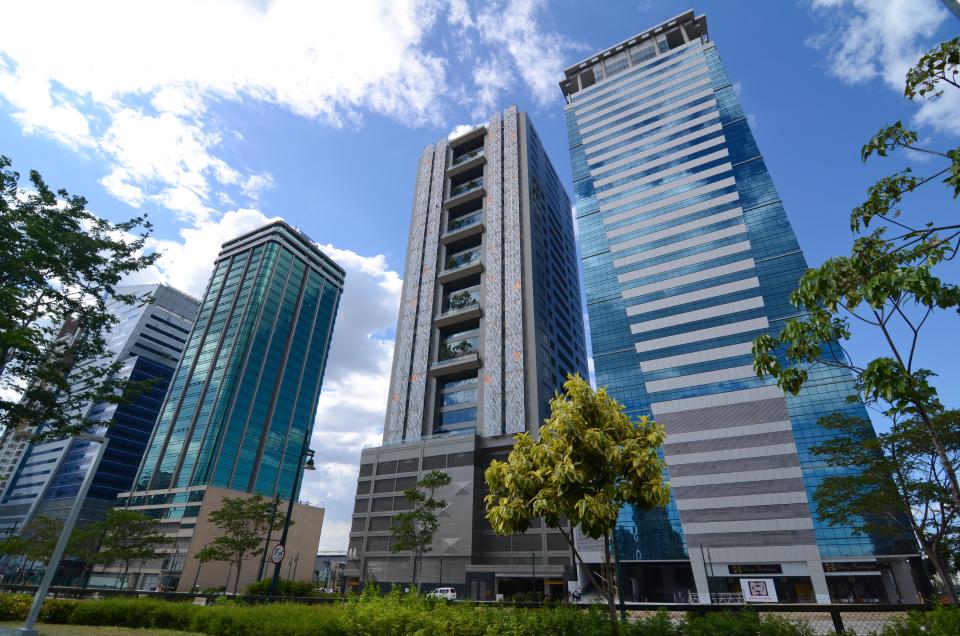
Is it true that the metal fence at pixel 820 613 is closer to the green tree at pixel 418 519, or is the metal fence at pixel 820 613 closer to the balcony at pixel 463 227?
the green tree at pixel 418 519

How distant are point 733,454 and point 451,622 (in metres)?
62.1

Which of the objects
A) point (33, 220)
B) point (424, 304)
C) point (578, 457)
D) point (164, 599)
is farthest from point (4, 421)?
point (424, 304)

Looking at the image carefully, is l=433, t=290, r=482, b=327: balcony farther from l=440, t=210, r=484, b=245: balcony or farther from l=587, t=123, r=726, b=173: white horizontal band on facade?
l=587, t=123, r=726, b=173: white horizontal band on facade

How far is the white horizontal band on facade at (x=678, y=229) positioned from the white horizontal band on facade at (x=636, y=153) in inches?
608

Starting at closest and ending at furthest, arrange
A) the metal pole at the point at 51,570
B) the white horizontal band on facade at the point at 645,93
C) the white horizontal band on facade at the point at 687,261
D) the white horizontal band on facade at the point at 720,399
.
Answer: the metal pole at the point at 51,570 < the white horizontal band on facade at the point at 720,399 < the white horizontal band on facade at the point at 687,261 < the white horizontal band on facade at the point at 645,93

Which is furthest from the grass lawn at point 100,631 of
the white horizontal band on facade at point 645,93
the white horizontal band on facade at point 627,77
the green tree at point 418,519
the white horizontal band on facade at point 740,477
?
the white horizontal band on facade at point 627,77

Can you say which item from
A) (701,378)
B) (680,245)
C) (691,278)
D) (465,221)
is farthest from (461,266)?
(701,378)

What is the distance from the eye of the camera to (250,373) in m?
107

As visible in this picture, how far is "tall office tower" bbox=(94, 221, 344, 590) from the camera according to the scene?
8719 cm

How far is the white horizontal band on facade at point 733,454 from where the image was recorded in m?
58.2

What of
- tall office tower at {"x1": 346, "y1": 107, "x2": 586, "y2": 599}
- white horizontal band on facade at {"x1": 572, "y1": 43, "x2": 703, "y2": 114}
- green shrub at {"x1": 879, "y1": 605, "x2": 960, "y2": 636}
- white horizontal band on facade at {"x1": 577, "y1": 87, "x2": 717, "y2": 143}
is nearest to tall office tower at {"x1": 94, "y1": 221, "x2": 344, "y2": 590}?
tall office tower at {"x1": 346, "y1": 107, "x2": 586, "y2": 599}

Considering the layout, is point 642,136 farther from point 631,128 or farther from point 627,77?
point 627,77

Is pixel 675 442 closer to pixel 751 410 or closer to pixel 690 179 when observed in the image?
pixel 751 410

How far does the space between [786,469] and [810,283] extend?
63059 millimetres
